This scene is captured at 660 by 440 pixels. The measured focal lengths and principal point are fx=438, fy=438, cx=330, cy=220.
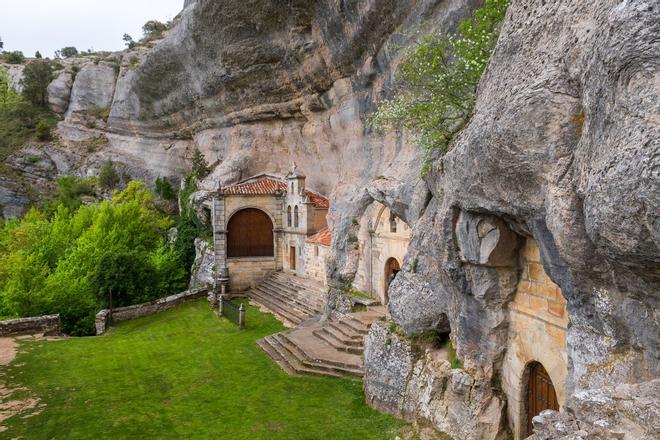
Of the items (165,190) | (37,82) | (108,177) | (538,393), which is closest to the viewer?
(538,393)

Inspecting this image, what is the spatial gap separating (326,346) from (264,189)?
47.0 ft

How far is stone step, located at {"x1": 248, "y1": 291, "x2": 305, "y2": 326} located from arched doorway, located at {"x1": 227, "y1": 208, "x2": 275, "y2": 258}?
9.31 feet

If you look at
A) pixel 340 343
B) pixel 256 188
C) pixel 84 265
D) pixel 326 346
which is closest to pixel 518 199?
pixel 340 343

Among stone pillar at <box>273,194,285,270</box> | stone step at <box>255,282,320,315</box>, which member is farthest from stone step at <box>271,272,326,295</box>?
stone pillar at <box>273,194,285,270</box>

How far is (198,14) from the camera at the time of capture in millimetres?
26094

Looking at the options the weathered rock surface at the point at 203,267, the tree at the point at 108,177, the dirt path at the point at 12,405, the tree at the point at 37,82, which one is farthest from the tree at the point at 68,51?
the dirt path at the point at 12,405

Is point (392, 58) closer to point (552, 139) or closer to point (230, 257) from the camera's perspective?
point (552, 139)

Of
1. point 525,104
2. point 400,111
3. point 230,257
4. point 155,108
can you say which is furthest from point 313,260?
point 155,108

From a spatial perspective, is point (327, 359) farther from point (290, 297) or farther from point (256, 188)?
point (256, 188)

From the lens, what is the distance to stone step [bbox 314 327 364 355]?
14453 mm

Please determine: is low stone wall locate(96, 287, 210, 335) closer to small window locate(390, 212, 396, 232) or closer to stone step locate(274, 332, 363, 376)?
stone step locate(274, 332, 363, 376)

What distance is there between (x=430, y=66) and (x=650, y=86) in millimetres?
6081

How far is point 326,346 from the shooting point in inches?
599

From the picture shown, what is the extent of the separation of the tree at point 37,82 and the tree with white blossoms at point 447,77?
49.9 metres
